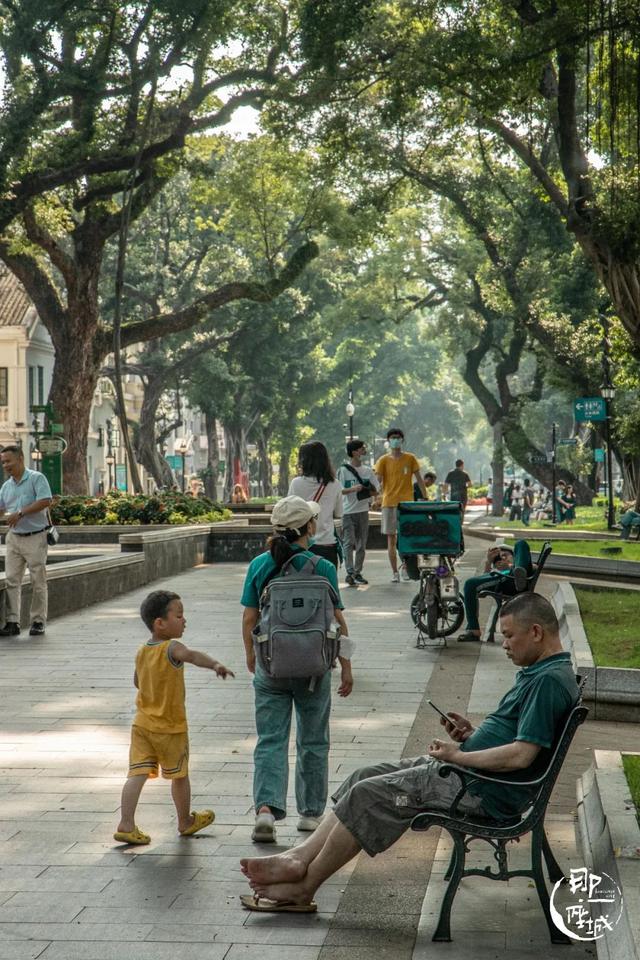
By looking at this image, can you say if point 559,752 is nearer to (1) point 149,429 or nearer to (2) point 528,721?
(2) point 528,721

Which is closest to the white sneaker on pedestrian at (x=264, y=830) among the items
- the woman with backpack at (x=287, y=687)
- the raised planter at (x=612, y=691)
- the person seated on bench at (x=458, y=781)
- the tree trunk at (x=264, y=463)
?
the woman with backpack at (x=287, y=687)

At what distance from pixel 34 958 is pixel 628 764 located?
3.04 meters

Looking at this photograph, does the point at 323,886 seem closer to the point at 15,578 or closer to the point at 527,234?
the point at 15,578

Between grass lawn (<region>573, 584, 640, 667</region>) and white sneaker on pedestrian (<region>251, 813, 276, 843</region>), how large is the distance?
168 inches

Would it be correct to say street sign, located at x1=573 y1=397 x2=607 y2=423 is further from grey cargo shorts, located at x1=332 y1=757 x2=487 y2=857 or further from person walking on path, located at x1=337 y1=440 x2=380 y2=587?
grey cargo shorts, located at x1=332 y1=757 x2=487 y2=857

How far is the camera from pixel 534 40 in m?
17.7

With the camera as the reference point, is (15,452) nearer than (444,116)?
Yes

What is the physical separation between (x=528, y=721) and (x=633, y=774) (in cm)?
168

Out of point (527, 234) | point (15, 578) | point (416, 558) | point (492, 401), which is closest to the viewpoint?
point (416, 558)

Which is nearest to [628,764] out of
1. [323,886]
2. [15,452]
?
[323,886]

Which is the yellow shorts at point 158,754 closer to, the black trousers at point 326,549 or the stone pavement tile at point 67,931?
the stone pavement tile at point 67,931

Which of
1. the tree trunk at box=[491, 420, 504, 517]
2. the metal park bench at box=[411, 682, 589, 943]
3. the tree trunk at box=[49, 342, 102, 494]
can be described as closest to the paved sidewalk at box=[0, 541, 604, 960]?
the metal park bench at box=[411, 682, 589, 943]

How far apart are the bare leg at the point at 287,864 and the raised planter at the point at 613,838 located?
981 millimetres

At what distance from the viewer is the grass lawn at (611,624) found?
1031cm
